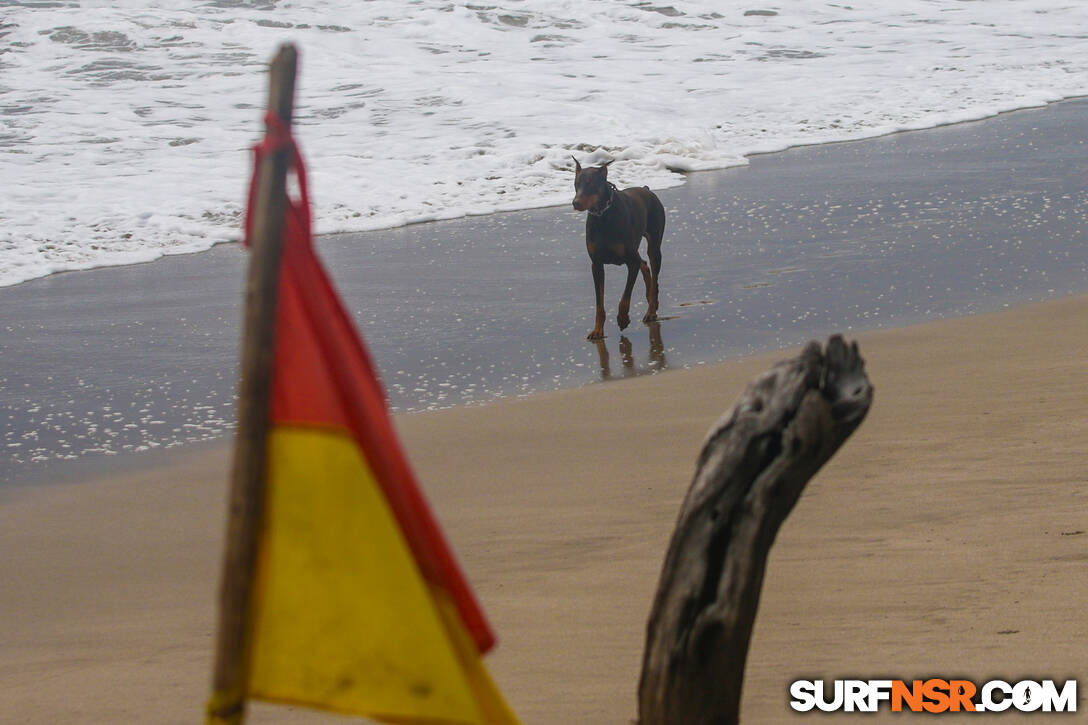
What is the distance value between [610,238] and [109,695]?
5.57 metres

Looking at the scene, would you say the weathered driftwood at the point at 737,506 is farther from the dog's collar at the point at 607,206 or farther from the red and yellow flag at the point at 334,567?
the dog's collar at the point at 607,206

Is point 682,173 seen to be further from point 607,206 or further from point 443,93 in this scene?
point 607,206

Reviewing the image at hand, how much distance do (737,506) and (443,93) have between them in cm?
2063

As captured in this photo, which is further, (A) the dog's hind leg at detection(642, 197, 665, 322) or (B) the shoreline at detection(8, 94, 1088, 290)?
(B) the shoreline at detection(8, 94, 1088, 290)

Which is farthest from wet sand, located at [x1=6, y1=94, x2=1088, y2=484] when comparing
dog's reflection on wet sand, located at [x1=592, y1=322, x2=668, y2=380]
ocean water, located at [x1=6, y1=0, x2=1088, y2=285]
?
ocean water, located at [x1=6, y1=0, x2=1088, y2=285]

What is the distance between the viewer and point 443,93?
2234 cm

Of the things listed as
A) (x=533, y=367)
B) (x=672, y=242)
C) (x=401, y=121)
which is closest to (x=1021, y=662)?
(x=533, y=367)

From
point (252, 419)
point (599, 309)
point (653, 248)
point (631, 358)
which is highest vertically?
point (252, 419)

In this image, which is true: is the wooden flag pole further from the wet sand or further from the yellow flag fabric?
the wet sand

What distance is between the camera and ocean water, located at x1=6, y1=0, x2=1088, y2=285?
15.2 m

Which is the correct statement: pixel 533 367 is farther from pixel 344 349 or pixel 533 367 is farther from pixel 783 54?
pixel 783 54

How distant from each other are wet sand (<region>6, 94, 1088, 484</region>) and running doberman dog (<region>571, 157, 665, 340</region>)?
0.72 feet

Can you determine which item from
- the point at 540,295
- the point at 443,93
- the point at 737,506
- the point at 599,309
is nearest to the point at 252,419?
the point at 737,506

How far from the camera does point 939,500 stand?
4777 millimetres
